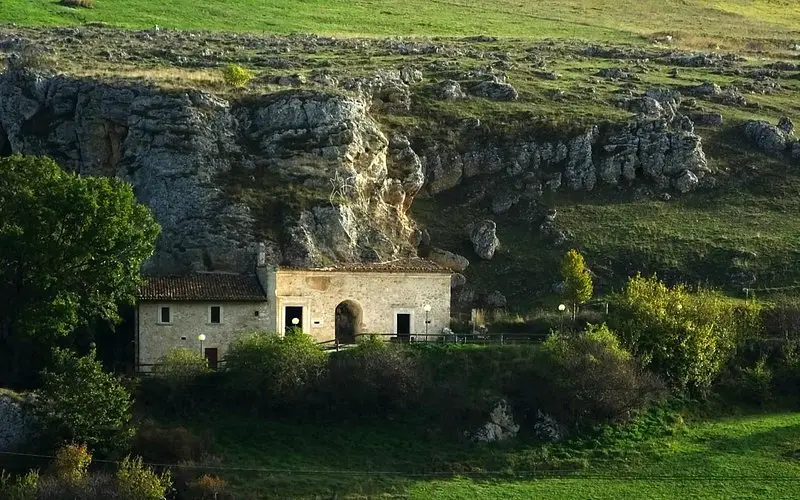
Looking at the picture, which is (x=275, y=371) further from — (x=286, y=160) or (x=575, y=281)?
(x=286, y=160)

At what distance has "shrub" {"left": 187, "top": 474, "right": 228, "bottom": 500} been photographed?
2383 inches

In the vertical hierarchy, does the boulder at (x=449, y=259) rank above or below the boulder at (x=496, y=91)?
below

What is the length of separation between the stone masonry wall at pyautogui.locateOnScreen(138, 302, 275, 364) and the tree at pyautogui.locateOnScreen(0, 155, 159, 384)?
Answer: 2341 millimetres

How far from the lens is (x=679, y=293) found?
245ft

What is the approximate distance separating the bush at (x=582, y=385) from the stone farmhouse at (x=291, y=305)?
6.98 m

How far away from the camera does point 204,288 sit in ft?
236

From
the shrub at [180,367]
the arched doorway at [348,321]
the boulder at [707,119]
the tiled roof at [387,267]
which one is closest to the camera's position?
the shrub at [180,367]

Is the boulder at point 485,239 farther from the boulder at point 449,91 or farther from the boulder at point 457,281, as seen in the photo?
the boulder at point 449,91

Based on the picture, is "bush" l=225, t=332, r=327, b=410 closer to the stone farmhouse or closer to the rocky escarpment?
the stone farmhouse

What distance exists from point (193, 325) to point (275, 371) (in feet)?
19.5

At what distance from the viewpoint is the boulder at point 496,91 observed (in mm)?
93562


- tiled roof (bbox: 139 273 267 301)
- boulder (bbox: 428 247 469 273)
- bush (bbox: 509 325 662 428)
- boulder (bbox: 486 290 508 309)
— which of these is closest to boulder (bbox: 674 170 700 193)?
boulder (bbox: 428 247 469 273)

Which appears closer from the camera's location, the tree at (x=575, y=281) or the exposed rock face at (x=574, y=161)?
the tree at (x=575, y=281)

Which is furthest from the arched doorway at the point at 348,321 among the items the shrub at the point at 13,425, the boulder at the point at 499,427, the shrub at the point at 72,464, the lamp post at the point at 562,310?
the shrub at the point at 72,464
